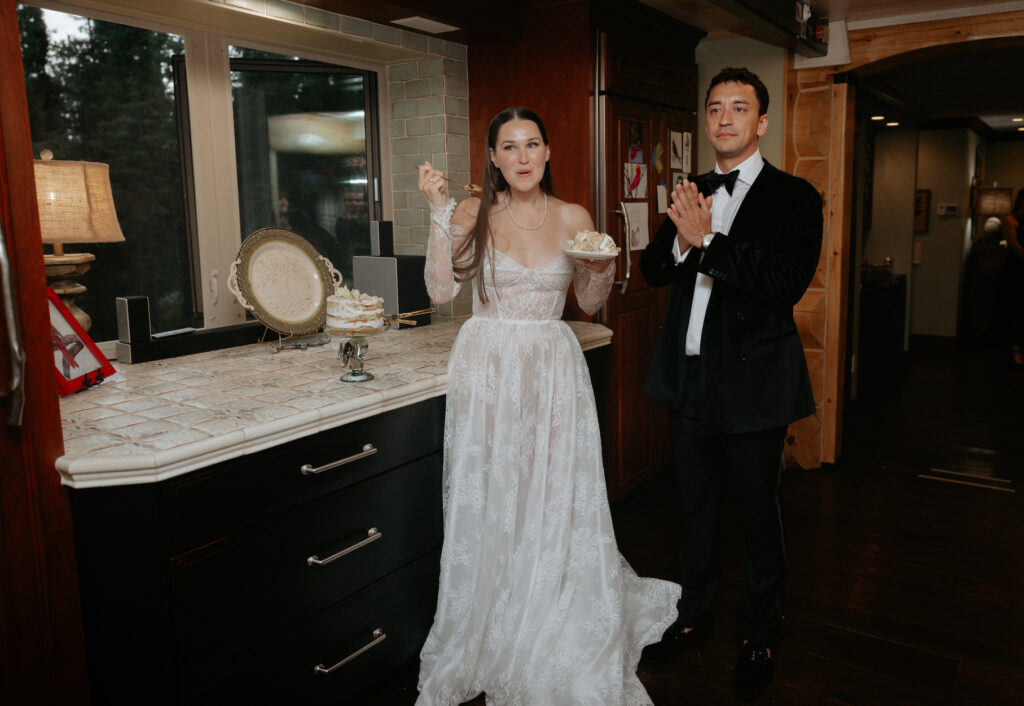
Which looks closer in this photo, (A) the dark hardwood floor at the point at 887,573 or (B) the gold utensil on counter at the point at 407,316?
(A) the dark hardwood floor at the point at 887,573

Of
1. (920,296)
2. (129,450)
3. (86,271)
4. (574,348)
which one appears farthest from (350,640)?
(920,296)

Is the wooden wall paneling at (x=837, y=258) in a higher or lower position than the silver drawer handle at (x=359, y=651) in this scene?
higher

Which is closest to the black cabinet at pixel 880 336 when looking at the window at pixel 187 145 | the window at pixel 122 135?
the window at pixel 187 145

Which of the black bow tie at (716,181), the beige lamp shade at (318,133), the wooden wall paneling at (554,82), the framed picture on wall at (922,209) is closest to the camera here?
the black bow tie at (716,181)

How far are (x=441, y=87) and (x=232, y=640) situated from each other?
2.52 m

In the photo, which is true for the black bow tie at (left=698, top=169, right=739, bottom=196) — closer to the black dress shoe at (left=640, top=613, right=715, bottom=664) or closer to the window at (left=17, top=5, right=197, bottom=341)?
the black dress shoe at (left=640, top=613, right=715, bottom=664)

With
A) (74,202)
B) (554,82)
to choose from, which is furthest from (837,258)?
(74,202)

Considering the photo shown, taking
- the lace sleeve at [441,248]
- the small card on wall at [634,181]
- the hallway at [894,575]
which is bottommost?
the hallway at [894,575]

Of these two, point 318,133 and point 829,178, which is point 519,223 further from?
point 829,178

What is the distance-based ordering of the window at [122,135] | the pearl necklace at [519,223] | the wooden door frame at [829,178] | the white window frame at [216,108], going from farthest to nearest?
the wooden door frame at [829,178] < the white window frame at [216,108] < the window at [122,135] < the pearl necklace at [519,223]

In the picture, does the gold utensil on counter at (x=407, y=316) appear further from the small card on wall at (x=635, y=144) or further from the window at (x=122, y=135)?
the small card on wall at (x=635, y=144)

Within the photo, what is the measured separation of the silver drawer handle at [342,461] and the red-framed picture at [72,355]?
70 centimetres

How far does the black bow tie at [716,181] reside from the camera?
219 cm

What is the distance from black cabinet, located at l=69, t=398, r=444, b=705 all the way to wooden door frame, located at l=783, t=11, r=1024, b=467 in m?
2.62
